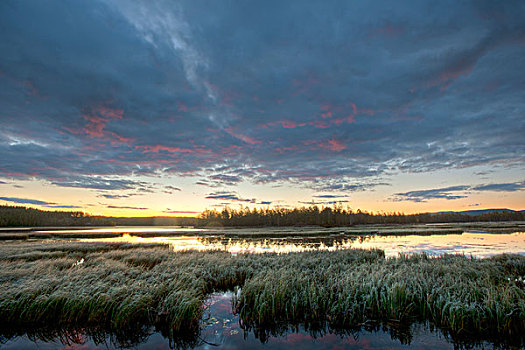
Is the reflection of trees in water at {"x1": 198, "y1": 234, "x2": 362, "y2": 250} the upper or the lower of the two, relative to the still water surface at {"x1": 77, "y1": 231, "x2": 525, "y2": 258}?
lower

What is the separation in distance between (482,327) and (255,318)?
24.5 ft

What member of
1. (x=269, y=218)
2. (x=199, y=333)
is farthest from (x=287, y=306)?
(x=269, y=218)

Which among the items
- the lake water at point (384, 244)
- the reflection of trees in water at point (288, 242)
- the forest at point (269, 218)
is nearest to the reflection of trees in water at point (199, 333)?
the lake water at point (384, 244)

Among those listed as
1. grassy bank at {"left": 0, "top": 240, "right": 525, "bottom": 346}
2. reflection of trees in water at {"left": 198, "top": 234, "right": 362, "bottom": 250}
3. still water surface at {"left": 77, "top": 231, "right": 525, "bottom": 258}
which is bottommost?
reflection of trees in water at {"left": 198, "top": 234, "right": 362, "bottom": 250}

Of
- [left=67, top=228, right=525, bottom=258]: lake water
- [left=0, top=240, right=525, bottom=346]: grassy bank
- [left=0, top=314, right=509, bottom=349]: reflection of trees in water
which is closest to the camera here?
[left=0, top=314, right=509, bottom=349]: reflection of trees in water

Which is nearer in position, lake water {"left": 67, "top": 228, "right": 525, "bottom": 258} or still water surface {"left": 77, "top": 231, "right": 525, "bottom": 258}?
still water surface {"left": 77, "top": 231, "right": 525, "bottom": 258}

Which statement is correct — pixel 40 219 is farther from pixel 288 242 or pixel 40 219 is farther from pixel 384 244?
pixel 384 244

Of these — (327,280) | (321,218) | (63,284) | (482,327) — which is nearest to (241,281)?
(327,280)

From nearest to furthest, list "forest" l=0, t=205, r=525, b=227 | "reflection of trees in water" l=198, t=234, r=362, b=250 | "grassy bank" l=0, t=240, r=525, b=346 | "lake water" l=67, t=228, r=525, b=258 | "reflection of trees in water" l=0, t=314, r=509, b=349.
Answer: "reflection of trees in water" l=0, t=314, r=509, b=349 → "grassy bank" l=0, t=240, r=525, b=346 → "lake water" l=67, t=228, r=525, b=258 → "reflection of trees in water" l=198, t=234, r=362, b=250 → "forest" l=0, t=205, r=525, b=227

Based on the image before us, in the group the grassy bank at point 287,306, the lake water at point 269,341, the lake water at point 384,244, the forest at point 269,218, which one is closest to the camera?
the lake water at point 269,341

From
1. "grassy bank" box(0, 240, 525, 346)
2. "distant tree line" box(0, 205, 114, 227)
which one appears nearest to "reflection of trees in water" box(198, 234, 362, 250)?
"grassy bank" box(0, 240, 525, 346)

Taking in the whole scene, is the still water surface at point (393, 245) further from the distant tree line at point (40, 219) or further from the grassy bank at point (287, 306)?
the distant tree line at point (40, 219)

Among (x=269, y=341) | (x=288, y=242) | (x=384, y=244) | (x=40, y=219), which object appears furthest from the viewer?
(x=40, y=219)

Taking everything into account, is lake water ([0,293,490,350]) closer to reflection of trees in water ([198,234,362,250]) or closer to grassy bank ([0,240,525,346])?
grassy bank ([0,240,525,346])
